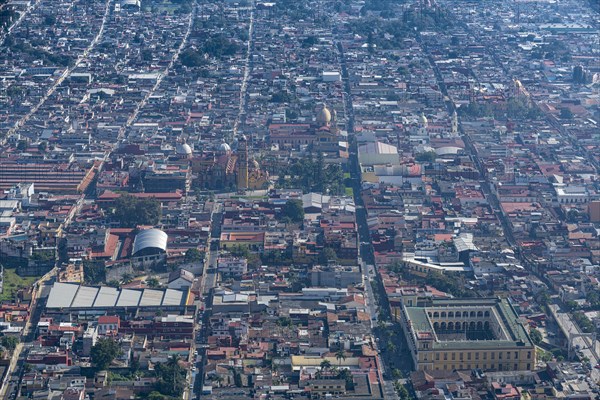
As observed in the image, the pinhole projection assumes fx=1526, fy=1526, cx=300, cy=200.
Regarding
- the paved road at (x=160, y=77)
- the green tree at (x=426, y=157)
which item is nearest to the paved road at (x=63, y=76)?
the paved road at (x=160, y=77)

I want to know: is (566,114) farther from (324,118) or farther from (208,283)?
(208,283)

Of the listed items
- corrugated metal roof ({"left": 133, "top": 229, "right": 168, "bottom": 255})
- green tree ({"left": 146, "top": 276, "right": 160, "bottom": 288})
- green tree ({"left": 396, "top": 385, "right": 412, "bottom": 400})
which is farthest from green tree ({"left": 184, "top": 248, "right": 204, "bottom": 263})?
green tree ({"left": 396, "top": 385, "right": 412, "bottom": 400})

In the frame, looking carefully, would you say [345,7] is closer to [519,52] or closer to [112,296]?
[519,52]

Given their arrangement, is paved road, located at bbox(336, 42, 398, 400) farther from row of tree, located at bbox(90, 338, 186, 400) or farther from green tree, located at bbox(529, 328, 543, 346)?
row of tree, located at bbox(90, 338, 186, 400)

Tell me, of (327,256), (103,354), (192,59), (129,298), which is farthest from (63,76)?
(103,354)

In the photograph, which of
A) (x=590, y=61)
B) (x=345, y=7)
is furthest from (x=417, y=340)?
(x=345, y=7)

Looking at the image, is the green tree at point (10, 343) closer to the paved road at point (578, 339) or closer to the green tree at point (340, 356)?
the green tree at point (340, 356)
